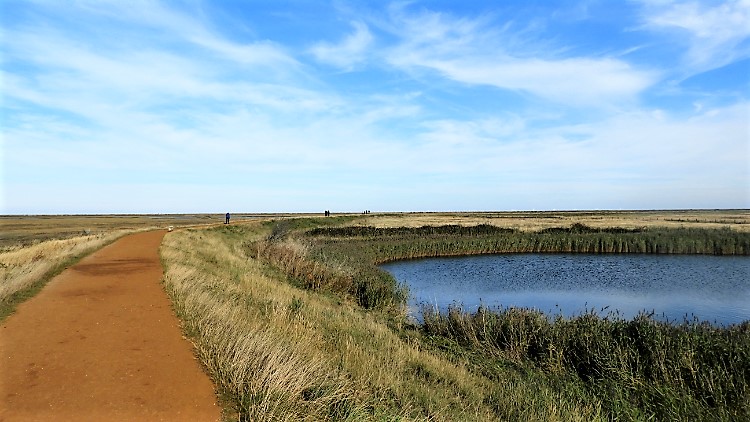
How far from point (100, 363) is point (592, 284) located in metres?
24.0

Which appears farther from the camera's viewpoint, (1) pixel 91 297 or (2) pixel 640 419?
(1) pixel 91 297

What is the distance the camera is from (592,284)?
2483 cm

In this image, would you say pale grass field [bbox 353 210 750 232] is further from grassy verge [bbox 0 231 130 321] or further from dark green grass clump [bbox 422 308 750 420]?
grassy verge [bbox 0 231 130 321]

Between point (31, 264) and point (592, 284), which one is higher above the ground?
point (31, 264)

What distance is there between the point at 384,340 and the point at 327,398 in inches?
184

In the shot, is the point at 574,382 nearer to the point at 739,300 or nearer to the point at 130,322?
the point at 130,322

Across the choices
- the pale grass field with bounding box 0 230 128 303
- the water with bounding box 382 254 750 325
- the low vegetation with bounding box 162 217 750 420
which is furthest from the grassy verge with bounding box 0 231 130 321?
the water with bounding box 382 254 750 325

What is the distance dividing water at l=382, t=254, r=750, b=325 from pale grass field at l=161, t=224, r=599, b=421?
22.6 ft

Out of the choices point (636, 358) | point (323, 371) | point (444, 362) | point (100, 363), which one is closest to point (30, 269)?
point (100, 363)

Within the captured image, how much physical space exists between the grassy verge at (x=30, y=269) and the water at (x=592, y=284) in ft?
40.2

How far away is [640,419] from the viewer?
24.9 ft

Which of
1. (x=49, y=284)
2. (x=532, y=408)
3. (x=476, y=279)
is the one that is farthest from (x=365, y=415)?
(x=476, y=279)

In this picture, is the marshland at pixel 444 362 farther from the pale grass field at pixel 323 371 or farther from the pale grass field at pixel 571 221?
the pale grass field at pixel 571 221

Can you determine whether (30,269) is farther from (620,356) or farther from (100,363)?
(620,356)
